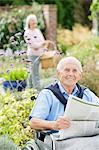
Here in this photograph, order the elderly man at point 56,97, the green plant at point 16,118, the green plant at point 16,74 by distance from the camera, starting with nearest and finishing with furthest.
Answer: the elderly man at point 56,97 < the green plant at point 16,118 < the green plant at point 16,74

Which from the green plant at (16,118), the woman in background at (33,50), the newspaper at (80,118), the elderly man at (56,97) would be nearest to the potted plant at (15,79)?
the woman in background at (33,50)

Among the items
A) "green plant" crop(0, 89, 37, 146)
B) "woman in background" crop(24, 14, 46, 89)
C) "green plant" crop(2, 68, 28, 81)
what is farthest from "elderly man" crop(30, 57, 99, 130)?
"green plant" crop(2, 68, 28, 81)

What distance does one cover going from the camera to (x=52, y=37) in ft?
54.3

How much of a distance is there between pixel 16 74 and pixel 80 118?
3.70 m

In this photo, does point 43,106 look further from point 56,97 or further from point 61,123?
point 61,123

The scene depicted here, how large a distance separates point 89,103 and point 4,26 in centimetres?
1089

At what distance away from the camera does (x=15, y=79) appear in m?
8.37

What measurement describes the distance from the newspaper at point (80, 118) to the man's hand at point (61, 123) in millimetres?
42

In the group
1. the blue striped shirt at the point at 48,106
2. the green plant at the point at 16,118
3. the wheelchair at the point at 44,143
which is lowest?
the green plant at the point at 16,118

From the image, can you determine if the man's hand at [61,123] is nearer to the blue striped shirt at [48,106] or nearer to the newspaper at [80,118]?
the newspaper at [80,118]

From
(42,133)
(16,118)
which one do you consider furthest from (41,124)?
(16,118)

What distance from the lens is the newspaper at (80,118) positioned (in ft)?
15.7

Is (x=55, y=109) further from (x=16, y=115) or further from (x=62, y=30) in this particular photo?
(x=62, y=30)

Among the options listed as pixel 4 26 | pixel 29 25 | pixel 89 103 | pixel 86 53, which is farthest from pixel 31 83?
pixel 4 26
